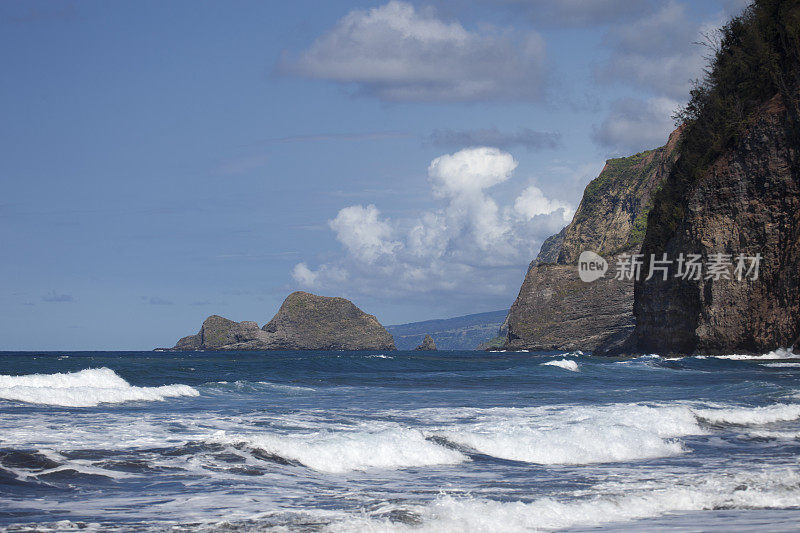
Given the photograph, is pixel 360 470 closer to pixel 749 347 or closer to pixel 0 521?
pixel 0 521

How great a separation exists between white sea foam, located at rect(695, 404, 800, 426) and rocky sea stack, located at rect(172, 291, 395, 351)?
146394 mm

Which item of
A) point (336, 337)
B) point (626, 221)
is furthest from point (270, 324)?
point (626, 221)

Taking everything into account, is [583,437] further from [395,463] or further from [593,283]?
[593,283]

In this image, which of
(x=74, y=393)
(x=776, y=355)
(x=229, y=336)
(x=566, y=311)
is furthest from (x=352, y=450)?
(x=229, y=336)

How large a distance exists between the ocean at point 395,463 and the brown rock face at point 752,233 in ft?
84.6

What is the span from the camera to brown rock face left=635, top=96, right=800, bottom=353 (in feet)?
145

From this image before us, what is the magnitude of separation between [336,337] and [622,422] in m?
153

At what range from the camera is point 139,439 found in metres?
13.2

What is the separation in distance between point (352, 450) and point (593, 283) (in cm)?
9500

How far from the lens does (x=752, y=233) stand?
4641 cm

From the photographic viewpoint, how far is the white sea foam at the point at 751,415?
53.5 ft

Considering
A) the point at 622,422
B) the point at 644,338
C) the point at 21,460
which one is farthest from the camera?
the point at 644,338

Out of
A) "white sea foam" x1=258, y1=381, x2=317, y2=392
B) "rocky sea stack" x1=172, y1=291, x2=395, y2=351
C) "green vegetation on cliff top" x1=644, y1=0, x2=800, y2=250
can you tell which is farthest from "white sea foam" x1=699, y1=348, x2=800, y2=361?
"rocky sea stack" x1=172, y1=291, x2=395, y2=351

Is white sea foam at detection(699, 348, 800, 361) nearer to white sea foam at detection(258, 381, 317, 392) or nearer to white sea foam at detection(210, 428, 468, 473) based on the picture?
white sea foam at detection(258, 381, 317, 392)
